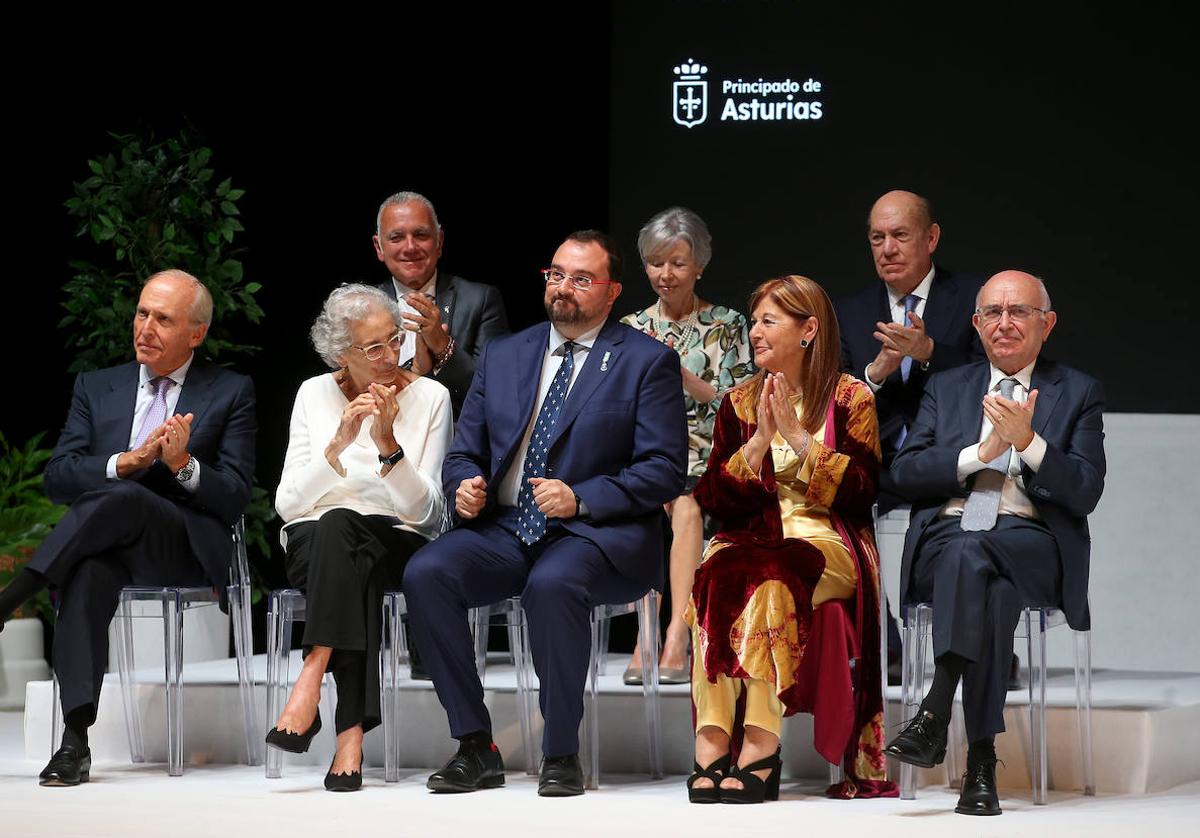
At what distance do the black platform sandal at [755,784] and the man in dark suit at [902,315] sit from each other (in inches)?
41.4

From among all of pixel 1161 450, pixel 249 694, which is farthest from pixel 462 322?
pixel 1161 450

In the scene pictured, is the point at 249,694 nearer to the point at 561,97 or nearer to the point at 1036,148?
the point at 561,97

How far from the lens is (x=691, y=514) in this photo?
5.33 meters

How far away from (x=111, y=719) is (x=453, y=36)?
2972mm

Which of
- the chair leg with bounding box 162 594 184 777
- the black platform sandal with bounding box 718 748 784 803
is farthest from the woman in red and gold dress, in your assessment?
the chair leg with bounding box 162 594 184 777

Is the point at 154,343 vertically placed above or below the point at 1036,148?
below

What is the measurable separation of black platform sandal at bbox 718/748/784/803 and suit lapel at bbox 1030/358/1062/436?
1055 mm

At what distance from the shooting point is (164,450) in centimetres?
467

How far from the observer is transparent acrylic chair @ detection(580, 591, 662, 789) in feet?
14.7

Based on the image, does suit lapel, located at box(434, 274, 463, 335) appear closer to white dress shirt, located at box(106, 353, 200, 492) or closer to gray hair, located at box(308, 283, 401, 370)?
gray hair, located at box(308, 283, 401, 370)

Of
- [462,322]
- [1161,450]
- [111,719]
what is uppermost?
[462,322]

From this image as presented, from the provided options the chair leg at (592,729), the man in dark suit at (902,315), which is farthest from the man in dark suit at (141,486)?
the man in dark suit at (902,315)

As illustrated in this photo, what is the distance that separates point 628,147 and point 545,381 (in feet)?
7.22

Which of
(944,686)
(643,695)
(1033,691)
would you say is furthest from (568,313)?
(1033,691)
